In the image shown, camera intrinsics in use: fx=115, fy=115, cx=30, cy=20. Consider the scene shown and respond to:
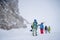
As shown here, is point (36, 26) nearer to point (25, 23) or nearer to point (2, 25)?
point (25, 23)

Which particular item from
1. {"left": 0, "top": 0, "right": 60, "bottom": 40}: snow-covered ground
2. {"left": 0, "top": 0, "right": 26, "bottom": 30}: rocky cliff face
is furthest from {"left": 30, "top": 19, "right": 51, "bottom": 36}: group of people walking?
{"left": 0, "top": 0, "right": 26, "bottom": 30}: rocky cliff face

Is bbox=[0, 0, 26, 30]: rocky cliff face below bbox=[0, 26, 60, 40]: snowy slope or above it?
above

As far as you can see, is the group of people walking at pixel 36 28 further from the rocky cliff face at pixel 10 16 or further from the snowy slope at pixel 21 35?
the rocky cliff face at pixel 10 16

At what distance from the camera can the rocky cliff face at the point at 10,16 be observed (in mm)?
2049

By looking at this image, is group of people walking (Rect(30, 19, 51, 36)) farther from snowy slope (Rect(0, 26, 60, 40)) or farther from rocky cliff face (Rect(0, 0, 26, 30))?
rocky cliff face (Rect(0, 0, 26, 30))

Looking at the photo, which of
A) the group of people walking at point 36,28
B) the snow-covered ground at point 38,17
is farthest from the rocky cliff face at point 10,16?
the group of people walking at point 36,28

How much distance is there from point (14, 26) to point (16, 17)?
17cm

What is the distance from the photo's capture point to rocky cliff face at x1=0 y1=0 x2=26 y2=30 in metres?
2.05

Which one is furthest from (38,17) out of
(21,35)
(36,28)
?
(21,35)

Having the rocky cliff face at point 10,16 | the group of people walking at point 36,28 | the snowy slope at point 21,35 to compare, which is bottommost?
the snowy slope at point 21,35

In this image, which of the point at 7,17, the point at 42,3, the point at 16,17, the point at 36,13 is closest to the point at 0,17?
the point at 7,17

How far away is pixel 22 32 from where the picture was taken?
2.08 m

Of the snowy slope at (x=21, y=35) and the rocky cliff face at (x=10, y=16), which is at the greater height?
the rocky cliff face at (x=10, y=16)

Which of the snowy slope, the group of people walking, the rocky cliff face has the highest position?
the rocky cliff face
